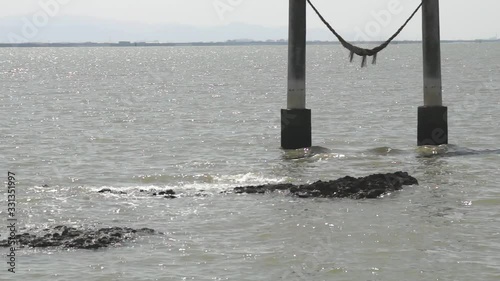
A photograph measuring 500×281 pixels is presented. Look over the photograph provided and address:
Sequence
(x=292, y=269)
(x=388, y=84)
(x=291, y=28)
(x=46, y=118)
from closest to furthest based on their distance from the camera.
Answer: (x=292, y=269)
(x=291, y=28)
(x=46, y=118)
(x=388, y=84)

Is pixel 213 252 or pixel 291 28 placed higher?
pixel 291 28

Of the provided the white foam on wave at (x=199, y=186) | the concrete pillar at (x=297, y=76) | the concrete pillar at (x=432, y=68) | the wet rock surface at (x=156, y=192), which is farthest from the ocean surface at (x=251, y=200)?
the concrete pillar at (x=432, y=68)

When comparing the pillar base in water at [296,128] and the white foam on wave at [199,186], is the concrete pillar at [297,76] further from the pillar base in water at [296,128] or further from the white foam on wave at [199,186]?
the white foam on wave at [199,186]

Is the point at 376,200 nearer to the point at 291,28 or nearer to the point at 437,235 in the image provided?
the point at 437,235

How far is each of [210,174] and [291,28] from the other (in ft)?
13.0

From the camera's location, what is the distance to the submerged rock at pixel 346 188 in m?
19.2

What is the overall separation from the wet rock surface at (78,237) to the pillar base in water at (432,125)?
32.9ft

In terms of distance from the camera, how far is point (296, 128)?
24.9 meters

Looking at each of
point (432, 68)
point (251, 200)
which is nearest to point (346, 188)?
point (251, 200)

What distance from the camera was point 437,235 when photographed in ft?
53.5

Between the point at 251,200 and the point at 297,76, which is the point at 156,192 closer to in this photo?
the point at 251,200

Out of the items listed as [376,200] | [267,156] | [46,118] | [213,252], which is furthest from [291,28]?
[46,118]

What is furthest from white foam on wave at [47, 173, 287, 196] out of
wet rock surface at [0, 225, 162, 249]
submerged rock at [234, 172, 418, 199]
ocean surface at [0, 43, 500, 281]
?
wet rock surface at [0, 225, 162, 249]

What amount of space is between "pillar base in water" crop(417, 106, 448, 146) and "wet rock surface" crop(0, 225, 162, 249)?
10029mm
